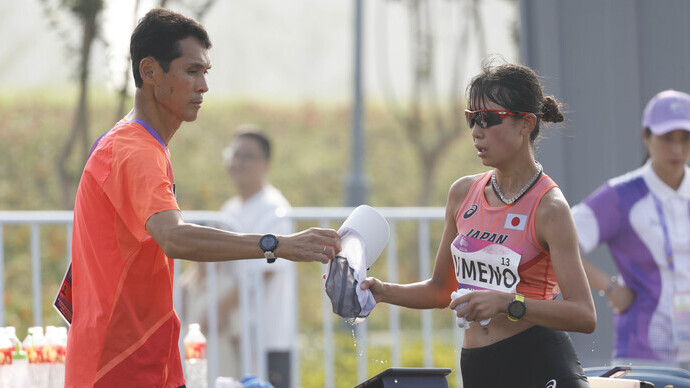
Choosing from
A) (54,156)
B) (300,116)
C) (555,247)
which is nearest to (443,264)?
(555,247)

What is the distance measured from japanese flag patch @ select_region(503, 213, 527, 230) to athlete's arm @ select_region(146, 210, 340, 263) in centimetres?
60

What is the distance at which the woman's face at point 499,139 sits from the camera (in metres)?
3.57

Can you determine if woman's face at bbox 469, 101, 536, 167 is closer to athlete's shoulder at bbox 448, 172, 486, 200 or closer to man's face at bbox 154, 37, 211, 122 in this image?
athlete's shoulder at bbox 448, 172, 486, 200

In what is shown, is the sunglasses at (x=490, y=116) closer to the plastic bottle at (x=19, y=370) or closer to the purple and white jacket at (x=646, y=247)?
the purple and white jacket at (x=646, y=247)

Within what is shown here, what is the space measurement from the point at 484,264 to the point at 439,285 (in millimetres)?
386

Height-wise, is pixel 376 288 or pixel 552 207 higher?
pixel 552 207

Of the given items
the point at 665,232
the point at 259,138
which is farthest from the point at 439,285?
the point at 259,138

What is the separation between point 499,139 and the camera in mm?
3572

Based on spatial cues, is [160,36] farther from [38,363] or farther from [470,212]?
[38,363]

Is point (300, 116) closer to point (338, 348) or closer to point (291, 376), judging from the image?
point (338, 348)

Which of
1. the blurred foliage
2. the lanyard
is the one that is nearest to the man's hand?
the lanyard

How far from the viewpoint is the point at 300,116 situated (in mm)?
17656

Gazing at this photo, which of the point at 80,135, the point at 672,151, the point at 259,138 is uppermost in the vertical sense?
the point at 80,135

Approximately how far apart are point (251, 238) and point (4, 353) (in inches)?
67.2
